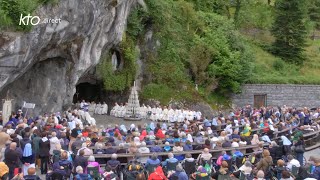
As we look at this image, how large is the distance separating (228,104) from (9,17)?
21.0m

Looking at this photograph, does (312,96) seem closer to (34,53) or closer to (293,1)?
(293,1)

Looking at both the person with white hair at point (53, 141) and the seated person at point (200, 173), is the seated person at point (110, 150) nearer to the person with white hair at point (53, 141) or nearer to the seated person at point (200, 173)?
the person with white hair at point (53, 141)

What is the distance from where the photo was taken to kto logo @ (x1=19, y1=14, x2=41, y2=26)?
20994mm

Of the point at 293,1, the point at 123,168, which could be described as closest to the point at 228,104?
the point at 293,1

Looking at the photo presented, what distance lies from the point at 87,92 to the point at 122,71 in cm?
443

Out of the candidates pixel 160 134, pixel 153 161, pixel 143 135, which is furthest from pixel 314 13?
pixel 153 161

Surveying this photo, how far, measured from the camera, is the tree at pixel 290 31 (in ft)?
142

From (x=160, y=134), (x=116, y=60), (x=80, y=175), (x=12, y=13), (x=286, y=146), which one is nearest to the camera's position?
(x=80, y=175)

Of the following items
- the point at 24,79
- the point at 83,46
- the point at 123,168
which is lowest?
the point at 123,168

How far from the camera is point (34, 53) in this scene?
22359mm

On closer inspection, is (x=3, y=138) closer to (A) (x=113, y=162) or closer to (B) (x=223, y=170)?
(A) (x=113, y=162)

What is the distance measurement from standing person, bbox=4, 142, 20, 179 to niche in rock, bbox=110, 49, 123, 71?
20.1m

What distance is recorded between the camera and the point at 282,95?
39.5 m

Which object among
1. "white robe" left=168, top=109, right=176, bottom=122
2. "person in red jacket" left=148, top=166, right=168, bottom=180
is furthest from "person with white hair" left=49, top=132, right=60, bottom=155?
"white robe" left=168, top=109, right=176, bottom=122
